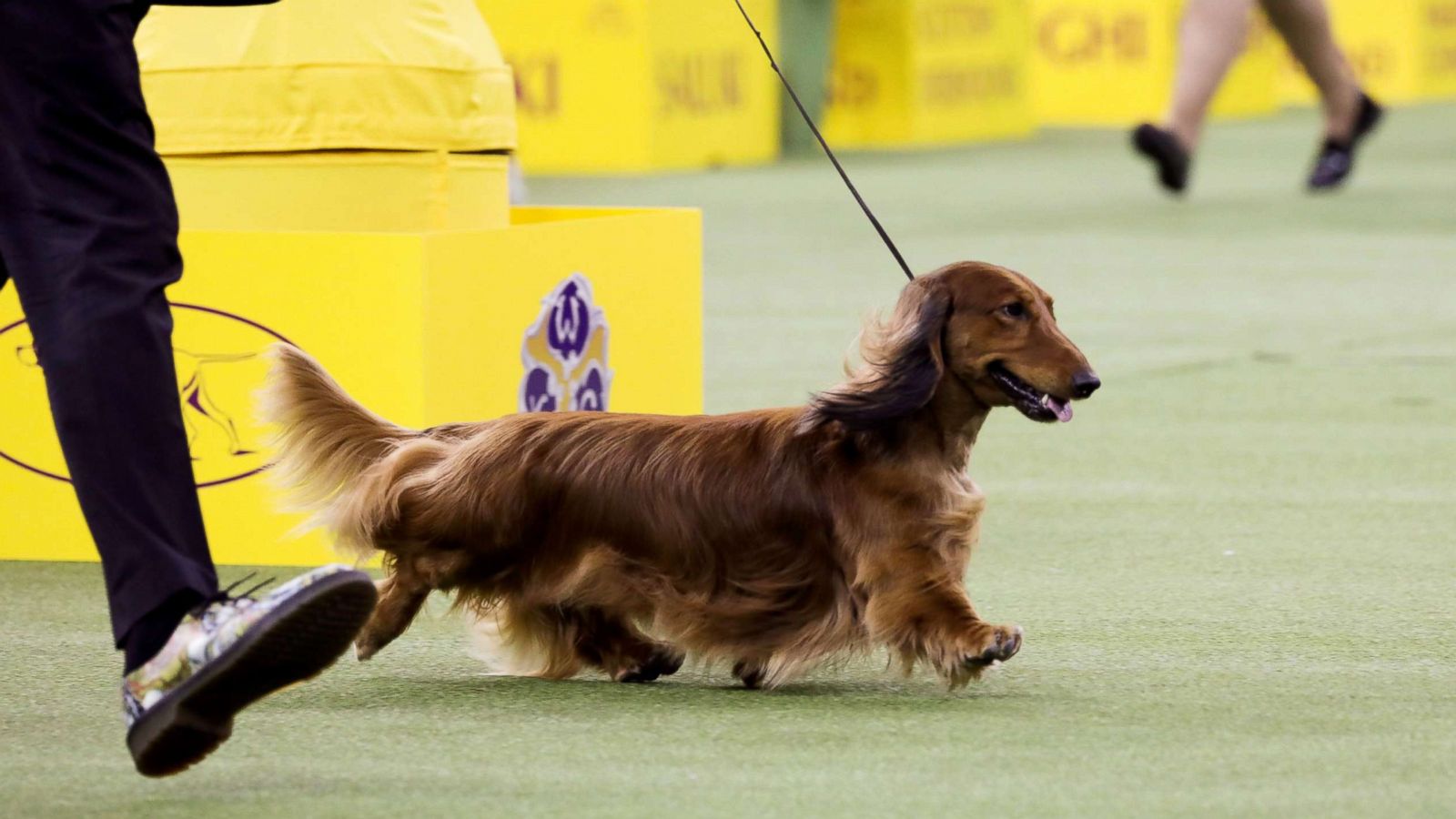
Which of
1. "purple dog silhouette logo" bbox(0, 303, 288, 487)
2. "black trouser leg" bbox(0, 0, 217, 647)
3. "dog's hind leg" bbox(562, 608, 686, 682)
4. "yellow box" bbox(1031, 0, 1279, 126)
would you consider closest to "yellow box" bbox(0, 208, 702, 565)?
"purple dog silhouette logo" bbox(0, 303, 288, 487)

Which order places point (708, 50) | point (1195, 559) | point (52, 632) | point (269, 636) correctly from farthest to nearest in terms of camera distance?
1. point (708, 50)
2. point (1195, 559)
3. point (52, 632)
4. point (269, 636)

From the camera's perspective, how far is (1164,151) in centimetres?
882

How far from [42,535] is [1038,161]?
11.1 metres

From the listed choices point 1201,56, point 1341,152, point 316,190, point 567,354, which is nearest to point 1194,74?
point 1201,56

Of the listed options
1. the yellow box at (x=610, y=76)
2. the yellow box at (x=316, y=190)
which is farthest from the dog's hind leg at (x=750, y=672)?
the yellow box at (x=610, y=76)

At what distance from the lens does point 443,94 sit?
4.24 m

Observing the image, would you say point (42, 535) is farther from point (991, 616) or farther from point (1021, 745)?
point (1021, 745)

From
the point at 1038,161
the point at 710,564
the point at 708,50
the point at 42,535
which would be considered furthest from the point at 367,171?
the point at 1038,161

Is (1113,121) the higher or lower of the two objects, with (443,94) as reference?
lower

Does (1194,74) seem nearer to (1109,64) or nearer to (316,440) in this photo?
(316,440)

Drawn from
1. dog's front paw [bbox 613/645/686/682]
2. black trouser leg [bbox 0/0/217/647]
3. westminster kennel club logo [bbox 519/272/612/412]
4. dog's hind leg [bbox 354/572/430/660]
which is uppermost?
black trouser leg [bbox 0/0/217/647]

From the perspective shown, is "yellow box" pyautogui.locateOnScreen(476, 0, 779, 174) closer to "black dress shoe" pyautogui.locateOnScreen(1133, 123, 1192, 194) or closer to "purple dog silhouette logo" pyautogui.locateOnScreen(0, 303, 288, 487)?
"black dress shoe" pyautogui.locateOnScreen(1133, 123, 1192, 194)

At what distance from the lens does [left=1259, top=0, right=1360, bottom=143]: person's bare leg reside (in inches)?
346

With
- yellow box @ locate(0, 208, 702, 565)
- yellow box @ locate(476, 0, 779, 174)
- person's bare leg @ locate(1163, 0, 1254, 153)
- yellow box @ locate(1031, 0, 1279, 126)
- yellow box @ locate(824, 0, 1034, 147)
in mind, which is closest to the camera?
yellow box @ locate(0, 208, 702, 565)
